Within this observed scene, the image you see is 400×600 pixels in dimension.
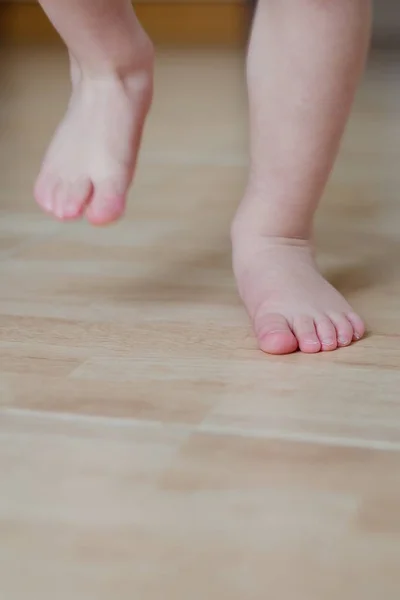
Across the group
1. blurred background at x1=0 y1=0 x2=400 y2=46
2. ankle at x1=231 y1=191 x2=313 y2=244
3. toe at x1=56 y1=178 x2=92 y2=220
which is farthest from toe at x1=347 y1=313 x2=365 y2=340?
blurred background at x1=0 y1=0 x2=400 y2=46

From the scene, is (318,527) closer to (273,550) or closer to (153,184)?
(273,550)

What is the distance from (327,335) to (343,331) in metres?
0.01

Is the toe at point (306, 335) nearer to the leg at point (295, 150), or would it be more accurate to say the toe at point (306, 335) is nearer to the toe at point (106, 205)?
the leg at point (295, 150)

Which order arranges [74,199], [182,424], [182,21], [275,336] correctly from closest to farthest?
[182,424] < [275,336] < [74,199] < [182,21]

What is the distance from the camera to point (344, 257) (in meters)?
0.99

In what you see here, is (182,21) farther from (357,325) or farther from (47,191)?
(357,325)

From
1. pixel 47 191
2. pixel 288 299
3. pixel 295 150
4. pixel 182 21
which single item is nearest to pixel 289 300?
pixel 288 299

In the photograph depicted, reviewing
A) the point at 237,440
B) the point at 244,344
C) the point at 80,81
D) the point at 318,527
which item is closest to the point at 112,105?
the point at 80,81

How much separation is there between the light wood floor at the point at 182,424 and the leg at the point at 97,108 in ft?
0.29

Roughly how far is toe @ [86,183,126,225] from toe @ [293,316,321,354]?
0.18 m

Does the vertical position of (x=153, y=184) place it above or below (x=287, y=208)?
below

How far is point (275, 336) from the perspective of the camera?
73 cm

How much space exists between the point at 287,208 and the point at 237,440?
300mm

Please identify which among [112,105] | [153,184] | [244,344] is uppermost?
[112,105]
